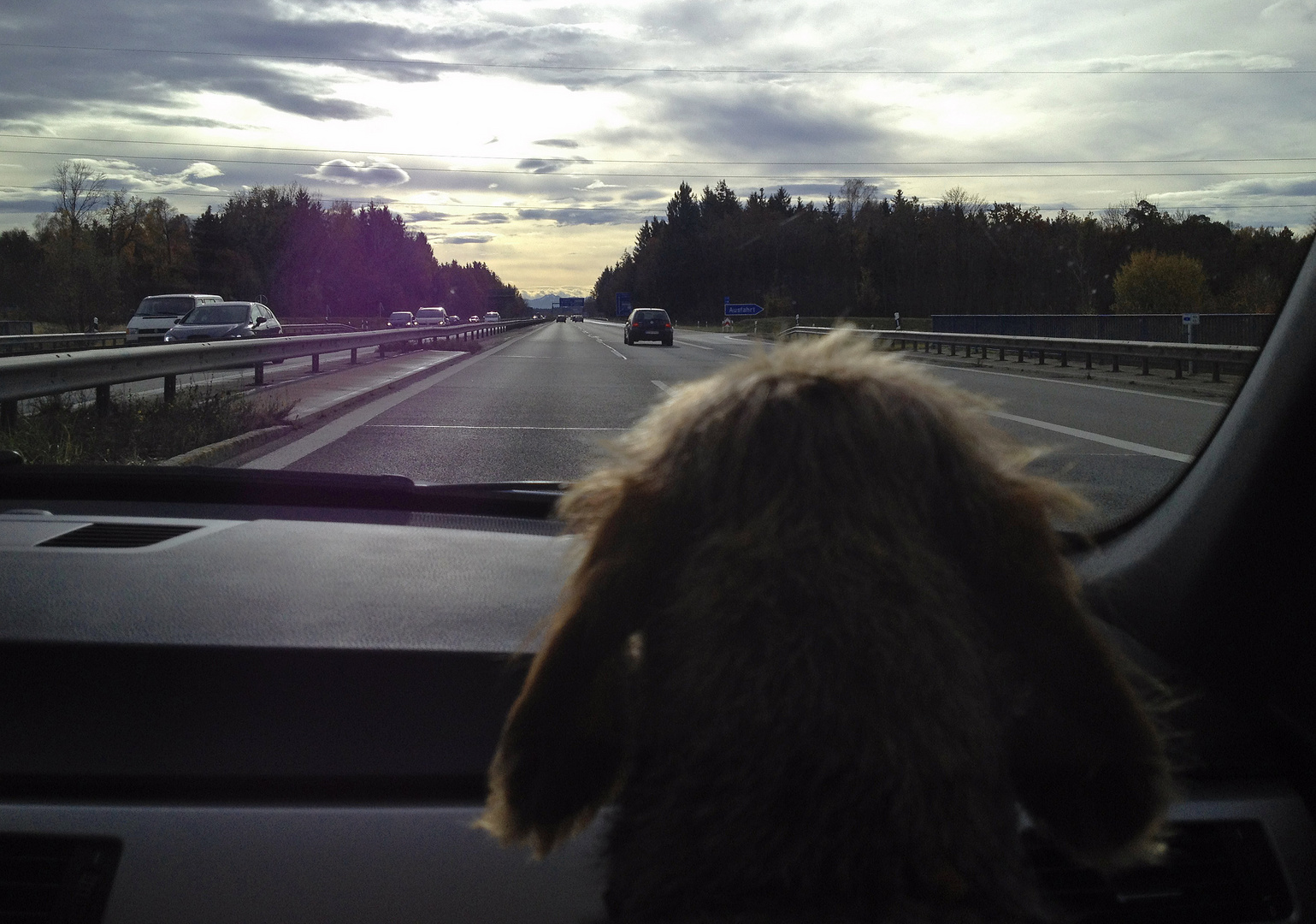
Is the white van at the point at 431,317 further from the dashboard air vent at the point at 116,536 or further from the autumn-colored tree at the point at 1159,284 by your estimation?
the dashboard air vent at the point at 116,536

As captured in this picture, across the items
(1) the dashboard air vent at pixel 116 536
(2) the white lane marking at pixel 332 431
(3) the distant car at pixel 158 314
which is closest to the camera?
(1) the dashboard air vent at pixel 116 536

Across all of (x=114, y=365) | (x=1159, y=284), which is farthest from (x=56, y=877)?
(x=114, y=365)

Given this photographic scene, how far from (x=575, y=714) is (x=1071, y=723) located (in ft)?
1.62

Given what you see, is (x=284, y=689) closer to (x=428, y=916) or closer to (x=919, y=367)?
(x=428, y=916)

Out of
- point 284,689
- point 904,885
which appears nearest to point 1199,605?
point 904,885

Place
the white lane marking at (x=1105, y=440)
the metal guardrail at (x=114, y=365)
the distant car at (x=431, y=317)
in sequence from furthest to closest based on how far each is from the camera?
the distant car at (x=431, y=317), the white lane marking at (x=1105, y=440), the metal guardrail at (x=114, y=365)

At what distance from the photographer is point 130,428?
927 cm

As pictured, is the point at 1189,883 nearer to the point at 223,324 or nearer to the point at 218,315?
the point at 223,324

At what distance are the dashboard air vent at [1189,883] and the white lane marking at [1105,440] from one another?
21.5ft

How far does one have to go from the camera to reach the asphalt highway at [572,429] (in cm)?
862

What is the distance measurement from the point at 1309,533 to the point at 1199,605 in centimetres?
28

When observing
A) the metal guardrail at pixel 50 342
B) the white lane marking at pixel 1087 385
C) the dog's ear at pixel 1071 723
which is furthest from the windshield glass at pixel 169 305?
the dog's ear at pixel 1071 723

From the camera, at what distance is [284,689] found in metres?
1.84

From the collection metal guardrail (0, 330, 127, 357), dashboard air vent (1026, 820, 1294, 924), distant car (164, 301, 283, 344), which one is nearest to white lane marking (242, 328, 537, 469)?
dashboard air vent (1026, 820, 1294, 924)
